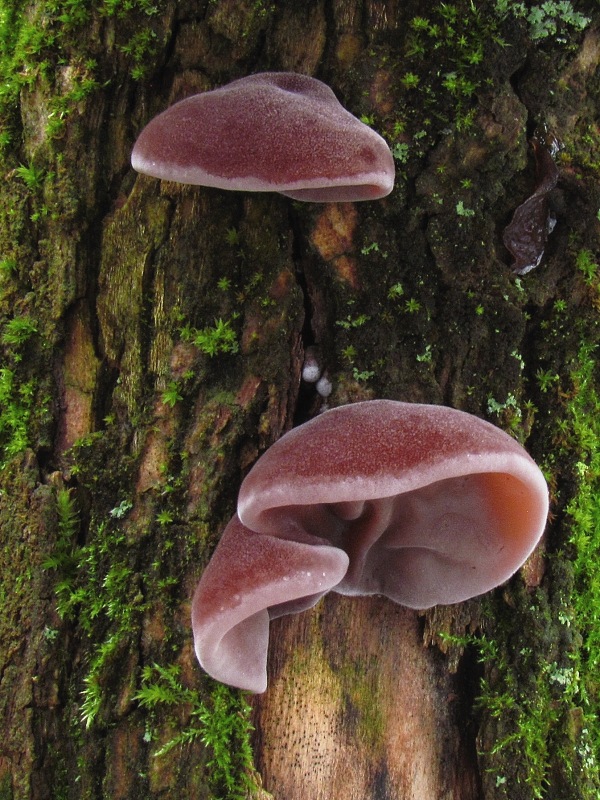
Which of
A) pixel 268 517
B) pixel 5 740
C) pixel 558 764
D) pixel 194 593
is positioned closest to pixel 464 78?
pixel 268 517

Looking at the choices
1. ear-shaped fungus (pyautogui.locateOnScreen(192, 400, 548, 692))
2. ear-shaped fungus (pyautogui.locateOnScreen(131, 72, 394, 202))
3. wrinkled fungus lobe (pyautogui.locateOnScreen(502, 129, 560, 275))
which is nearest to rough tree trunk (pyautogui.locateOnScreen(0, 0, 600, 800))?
wrinkled fungus lobe (pyautogui.locateOnScreen(502, 129, 560, 275))

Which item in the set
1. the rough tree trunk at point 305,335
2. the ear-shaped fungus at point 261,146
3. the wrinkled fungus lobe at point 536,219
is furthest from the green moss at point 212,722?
the wrinkled fungus lobe at point 536,219

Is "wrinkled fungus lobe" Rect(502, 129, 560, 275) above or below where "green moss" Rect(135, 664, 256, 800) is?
above

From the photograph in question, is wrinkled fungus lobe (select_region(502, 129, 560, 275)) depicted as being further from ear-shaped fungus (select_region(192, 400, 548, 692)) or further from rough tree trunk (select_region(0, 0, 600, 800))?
ear-shaped fungus (select_region(192, 400, 548, 692))

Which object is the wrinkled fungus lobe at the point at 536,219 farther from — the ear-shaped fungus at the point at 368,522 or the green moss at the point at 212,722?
the green moss at the point at 212,722

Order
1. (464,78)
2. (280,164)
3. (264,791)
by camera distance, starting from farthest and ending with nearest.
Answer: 1. (464,78)
2. (264,791)
3. (280,164)

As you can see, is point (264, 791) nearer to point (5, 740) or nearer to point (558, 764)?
point (5, 740)
